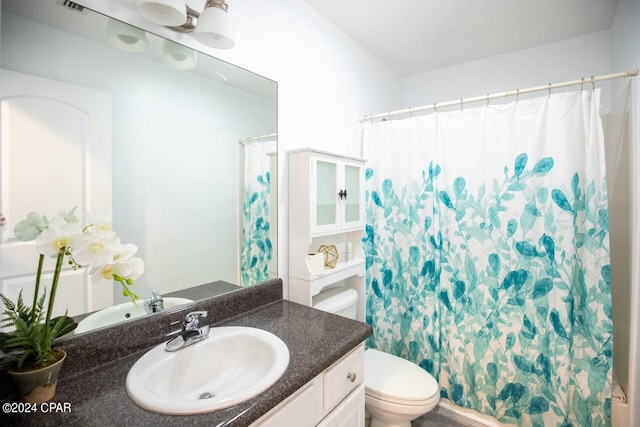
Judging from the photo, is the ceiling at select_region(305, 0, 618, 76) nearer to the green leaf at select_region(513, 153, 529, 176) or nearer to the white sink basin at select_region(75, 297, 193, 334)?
the green leaf at select_region(513, 153, 529, 176)

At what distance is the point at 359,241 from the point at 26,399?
1.59 m

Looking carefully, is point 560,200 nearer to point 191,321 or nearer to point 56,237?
point 191,321

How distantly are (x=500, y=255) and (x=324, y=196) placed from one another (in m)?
1.06

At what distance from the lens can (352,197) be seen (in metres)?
1.86

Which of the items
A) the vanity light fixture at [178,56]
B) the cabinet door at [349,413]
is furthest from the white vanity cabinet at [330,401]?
the vanity light fixture at [178,56]

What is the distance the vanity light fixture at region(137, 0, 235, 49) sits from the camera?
97cm

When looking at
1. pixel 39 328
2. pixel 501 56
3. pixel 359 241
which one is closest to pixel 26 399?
pixel 39 328

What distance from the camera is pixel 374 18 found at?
5.99 ft

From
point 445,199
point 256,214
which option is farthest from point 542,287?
point 256,214

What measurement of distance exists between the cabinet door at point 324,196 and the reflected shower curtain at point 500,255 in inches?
20.5

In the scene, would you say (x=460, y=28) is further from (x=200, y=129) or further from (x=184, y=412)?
(x=184, y=412)

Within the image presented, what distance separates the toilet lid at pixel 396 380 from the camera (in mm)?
1426

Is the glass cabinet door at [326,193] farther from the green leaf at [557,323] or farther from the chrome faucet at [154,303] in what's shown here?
the green leaf at [557,323]

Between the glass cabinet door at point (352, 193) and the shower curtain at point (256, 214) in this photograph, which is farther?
the glass cabinet door at point (352, 193)
